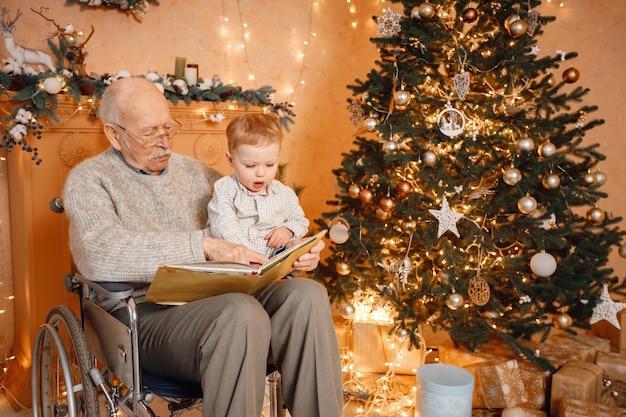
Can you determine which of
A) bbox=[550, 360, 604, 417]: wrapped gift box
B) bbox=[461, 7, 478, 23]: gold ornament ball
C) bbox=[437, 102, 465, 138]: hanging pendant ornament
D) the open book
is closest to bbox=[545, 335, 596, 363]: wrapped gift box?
bbox=[550, 360, 604, 417]: wrapped gift box

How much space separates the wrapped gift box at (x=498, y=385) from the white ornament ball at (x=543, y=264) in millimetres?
416

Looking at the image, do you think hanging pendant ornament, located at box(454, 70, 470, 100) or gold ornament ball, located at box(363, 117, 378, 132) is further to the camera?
gold ornament ball, located at box(363, 117, 378, 132)

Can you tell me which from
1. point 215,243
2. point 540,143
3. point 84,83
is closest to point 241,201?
point 215,243

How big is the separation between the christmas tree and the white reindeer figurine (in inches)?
51.1

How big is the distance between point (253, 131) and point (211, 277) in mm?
518

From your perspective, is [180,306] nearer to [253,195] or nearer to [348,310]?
[253,195]

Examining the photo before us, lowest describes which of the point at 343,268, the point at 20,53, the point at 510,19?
the point at 343,268

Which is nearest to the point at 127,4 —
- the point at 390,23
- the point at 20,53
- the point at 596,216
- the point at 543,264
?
the point at 20,53

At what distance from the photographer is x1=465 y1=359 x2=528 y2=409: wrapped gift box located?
2.33 metres

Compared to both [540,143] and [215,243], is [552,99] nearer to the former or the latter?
[540,143]

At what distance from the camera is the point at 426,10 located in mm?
2236

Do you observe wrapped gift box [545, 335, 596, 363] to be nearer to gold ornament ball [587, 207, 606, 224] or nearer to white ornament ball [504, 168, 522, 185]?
gold ornament ball [587, 207, 606, 224]

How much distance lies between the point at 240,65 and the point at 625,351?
8.25 ft

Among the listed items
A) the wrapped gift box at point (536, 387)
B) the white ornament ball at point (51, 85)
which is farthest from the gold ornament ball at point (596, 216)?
the white ornament ball at point (51, 85)
